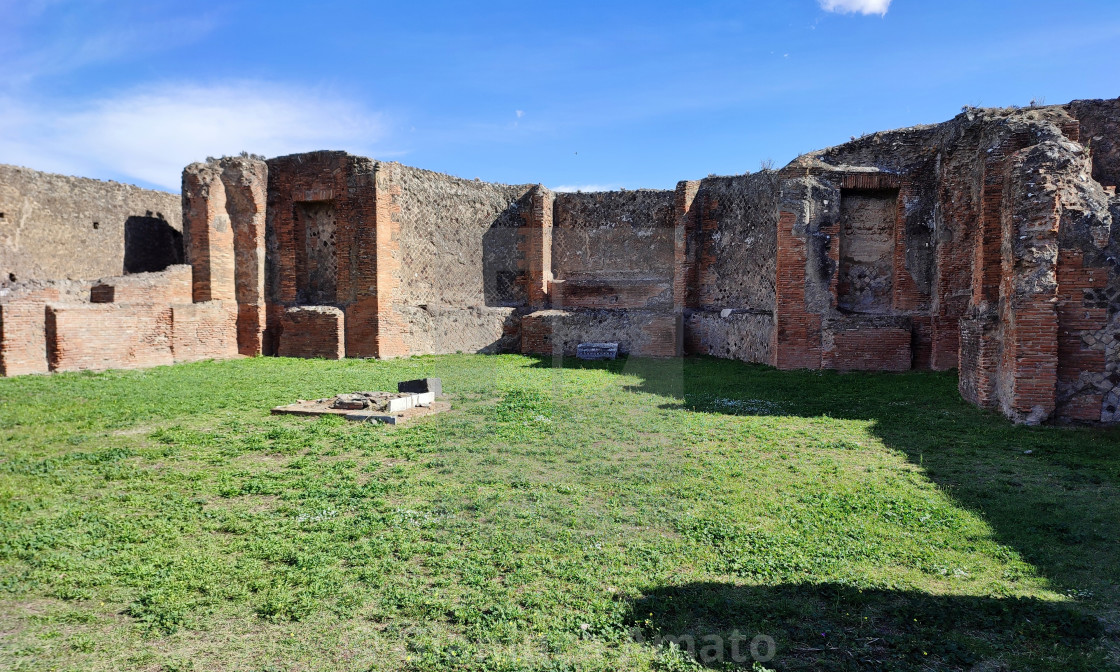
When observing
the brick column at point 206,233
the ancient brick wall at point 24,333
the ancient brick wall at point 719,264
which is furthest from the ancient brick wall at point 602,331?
the ancient brick wall at point 24,333

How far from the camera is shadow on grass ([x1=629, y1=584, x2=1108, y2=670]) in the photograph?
2.83 meters

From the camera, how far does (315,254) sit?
52.9 ft

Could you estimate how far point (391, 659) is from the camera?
112 inches

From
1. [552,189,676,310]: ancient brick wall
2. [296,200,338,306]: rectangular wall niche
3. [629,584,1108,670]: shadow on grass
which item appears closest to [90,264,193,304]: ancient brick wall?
[296,200,338,306]: rectangular wall niche

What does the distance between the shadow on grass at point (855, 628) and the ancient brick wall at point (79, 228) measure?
52.3 ft

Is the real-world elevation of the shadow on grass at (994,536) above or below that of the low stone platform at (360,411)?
below

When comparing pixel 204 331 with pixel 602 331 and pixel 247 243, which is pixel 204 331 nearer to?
pixel 247 243

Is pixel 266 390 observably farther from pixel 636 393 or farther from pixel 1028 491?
pixel 1028 491

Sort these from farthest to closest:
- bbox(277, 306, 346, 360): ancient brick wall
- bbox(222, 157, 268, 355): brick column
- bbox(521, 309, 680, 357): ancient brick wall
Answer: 1. bbox(521, 309, 680, 357): ancient brick wall
2. bbox(222, 157, 268, 355): brick column
3. bbox(277, 306, 346, 360): ancient brick wall

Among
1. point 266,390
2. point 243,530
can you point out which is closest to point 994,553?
point 243,530

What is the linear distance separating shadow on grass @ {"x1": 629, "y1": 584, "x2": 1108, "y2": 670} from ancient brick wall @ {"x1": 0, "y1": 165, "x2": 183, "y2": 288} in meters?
15.9

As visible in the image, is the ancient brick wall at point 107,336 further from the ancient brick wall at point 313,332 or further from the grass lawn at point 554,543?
the grass lawn at point 554,543

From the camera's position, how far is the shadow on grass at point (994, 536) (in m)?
3.02

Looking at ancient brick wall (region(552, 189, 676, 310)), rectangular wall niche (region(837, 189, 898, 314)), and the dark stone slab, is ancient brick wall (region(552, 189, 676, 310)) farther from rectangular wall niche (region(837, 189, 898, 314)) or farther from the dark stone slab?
the dark stone slab
